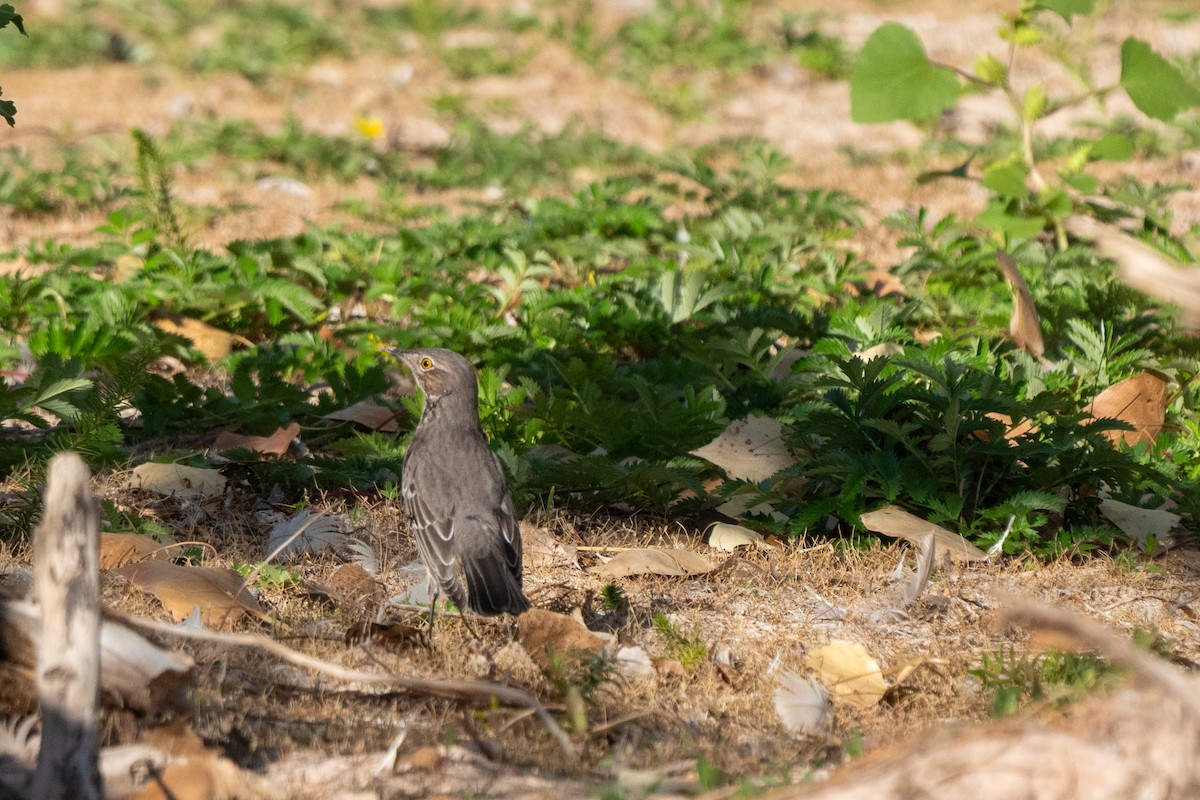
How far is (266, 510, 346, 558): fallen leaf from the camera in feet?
14.9

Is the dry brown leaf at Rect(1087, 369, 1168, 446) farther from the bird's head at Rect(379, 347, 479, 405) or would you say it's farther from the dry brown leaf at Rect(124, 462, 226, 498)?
the dry brown leaf at Rect(124, 462, 226, 498)

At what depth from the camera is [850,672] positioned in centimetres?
382

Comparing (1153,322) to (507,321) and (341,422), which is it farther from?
(341,422)

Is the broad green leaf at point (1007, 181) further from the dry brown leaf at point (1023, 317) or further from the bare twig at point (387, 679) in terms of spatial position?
the bare twig at point (387, 679)

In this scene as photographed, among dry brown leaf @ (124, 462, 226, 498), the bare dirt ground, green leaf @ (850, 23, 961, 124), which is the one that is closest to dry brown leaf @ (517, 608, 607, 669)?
the bare dirt ground

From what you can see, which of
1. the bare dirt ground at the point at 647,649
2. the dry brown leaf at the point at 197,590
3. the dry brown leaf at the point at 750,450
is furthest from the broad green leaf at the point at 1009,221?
the dry brown leaf at the point at 197,590

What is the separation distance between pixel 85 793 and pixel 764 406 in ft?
11.7

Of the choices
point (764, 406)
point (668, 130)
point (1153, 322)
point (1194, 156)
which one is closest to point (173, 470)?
point (764, 406)

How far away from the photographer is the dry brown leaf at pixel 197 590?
12.6ft

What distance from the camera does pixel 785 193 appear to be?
8.55 meters

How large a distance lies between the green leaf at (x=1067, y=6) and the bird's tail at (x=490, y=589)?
4.63m

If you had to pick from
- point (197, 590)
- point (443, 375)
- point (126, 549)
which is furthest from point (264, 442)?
point (197, 590)

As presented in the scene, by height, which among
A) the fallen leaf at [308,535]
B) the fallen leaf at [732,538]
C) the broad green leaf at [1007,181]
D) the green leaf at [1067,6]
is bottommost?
the fallen leaf at [732,538]

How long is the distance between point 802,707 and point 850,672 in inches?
11.9
